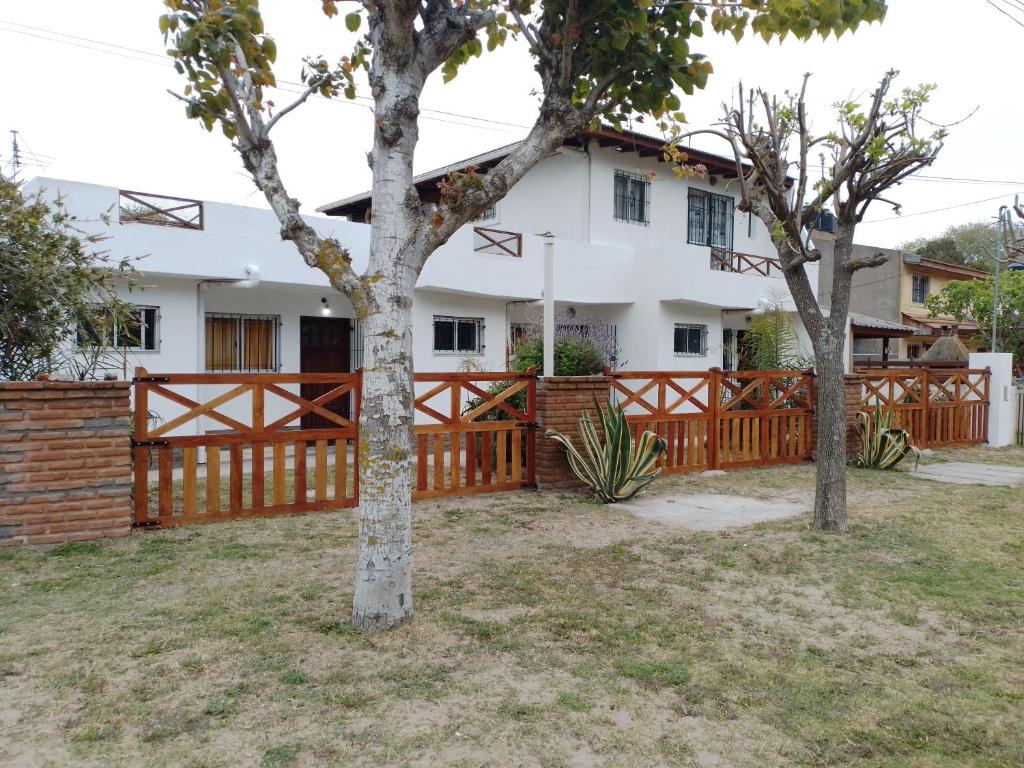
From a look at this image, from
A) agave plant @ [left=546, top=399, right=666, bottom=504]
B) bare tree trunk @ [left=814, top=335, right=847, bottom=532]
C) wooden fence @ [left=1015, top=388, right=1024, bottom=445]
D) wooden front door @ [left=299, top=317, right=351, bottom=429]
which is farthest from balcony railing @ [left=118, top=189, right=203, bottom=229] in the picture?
wooden fence @ [left=1015, top=388, right=1024, bottom=445]

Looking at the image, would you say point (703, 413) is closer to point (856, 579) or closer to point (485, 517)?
point (485, 517)

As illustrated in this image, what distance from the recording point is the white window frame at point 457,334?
14.5 metres

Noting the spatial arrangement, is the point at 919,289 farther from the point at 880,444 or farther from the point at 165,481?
the point at 165,481

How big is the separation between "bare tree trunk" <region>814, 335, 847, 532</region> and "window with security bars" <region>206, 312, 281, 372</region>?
9.85 metres

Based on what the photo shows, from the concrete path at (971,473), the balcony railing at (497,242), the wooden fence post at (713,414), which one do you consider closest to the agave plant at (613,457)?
the wooden fence post at (713,414)

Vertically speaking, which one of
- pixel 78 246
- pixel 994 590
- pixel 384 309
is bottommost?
pixel 994 590

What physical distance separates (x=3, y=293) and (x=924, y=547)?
8267mm

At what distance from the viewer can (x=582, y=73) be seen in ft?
16.7

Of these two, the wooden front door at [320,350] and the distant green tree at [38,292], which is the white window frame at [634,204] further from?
the distant green tree at [38,292]

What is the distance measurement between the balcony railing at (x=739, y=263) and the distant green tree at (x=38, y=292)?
13.4m

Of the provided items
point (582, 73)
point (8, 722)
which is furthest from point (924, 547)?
point (8, 722)

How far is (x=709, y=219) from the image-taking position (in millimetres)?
19578

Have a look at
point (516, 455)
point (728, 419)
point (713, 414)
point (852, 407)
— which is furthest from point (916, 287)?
point (516, 455)

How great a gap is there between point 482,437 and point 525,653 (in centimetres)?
501
